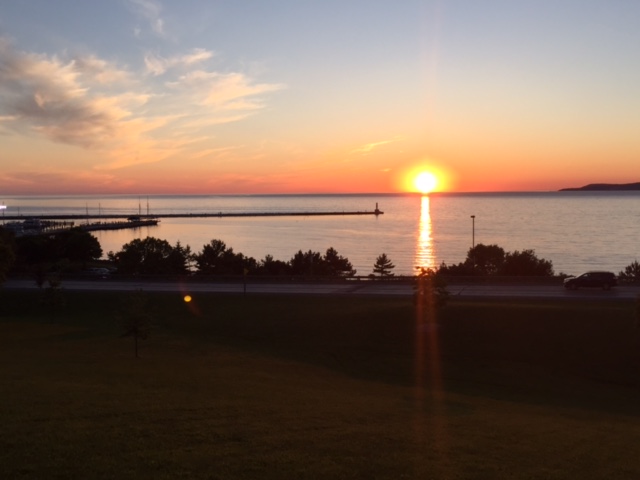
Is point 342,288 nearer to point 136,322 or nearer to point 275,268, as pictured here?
point 275,268

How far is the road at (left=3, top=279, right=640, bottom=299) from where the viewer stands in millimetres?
41062

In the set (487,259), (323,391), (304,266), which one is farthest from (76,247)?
(323,391)

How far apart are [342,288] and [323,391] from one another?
2789 cm

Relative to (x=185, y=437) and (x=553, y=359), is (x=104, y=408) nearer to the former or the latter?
(x=185, y=437)

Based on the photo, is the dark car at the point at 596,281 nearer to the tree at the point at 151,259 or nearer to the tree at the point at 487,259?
the tree at the point at 487,259

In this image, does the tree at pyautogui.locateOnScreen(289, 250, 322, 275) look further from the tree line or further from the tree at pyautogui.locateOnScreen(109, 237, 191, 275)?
the tree at pyautogui.locateOnScreen(109, 237, 191, 275)

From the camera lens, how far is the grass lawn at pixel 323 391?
11.1 metres

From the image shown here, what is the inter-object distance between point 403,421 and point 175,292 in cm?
3185

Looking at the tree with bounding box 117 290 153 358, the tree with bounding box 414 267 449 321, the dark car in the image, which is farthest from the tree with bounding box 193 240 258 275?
the tree with bounding box 117 290 153 358

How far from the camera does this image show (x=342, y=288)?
4647 centimetres

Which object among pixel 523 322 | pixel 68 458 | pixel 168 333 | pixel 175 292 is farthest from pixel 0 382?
pixel 175 292

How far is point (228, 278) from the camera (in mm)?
52156

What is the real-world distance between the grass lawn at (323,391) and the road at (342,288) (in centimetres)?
415

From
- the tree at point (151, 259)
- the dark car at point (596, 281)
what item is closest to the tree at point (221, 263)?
the tree at point (151, 259)
